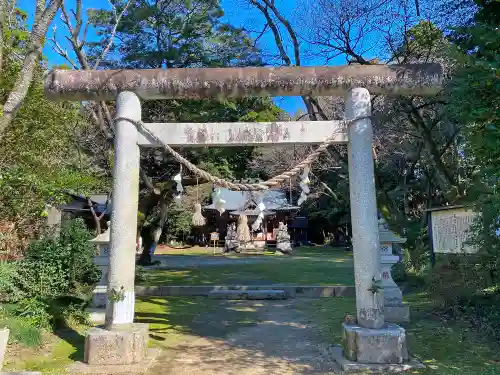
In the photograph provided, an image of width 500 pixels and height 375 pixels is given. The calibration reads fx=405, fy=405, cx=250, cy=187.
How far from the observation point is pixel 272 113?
39.5 ft

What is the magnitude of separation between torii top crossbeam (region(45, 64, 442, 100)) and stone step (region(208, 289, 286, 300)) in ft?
20.4

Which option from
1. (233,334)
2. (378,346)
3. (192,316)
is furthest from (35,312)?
(378,346)

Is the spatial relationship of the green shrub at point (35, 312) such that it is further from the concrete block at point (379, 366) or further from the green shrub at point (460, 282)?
the green shrub at point (460, 282)

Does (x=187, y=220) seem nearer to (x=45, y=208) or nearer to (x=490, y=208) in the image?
(x=45, y=208)

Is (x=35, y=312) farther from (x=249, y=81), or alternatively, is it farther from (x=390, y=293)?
(x=390, y=293)

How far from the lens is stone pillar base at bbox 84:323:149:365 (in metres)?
5.00

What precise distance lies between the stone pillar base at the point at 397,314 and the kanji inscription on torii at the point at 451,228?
185cm

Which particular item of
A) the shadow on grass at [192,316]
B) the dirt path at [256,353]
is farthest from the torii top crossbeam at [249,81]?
the shadow on grass at [192,316]

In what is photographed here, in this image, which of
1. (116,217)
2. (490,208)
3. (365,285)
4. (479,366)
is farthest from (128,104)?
(479,366)

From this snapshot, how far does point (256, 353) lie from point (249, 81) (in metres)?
3.85

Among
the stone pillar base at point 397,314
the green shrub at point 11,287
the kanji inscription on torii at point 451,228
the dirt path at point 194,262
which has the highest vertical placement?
the kanji inscription on torii at point 451,228

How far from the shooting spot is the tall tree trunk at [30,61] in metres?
5.65

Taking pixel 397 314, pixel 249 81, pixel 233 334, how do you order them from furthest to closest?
pixel 397 314, pixel 233 334, pixel 249 81

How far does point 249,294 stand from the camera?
34.2 feet
